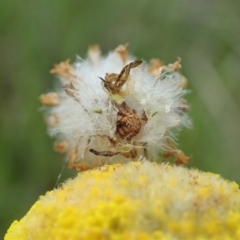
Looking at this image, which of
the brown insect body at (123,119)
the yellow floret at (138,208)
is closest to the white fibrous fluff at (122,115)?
the brown insect body at (123,119)

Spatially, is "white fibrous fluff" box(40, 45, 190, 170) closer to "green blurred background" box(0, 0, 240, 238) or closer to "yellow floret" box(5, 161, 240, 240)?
"yellow floret" box(5, 161, 240, 240)

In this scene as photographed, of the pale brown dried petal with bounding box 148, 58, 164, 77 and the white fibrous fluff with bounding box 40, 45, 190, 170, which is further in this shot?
the pale brown dried petal with bounding box 148, 58, 164, 77

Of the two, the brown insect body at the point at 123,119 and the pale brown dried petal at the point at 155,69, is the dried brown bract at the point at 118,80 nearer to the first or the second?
the brown insect body at the point at 123,119

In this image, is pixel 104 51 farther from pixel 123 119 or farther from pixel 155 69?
pixel 123 119

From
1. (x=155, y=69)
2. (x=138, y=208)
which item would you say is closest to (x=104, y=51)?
(x=155, y=69)

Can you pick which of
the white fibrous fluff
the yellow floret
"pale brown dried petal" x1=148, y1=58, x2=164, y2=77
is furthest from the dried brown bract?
the yellow floret

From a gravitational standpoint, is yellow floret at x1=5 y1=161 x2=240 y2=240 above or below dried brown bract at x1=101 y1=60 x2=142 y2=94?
below
